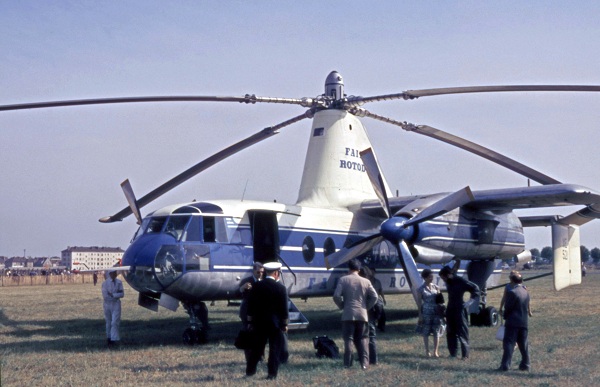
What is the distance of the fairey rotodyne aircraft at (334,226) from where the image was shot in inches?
544

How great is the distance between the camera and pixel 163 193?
59.4ft

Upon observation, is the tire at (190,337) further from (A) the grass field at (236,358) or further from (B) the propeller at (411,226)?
(B) the propeller at (411,226)

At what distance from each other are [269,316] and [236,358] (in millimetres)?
2826

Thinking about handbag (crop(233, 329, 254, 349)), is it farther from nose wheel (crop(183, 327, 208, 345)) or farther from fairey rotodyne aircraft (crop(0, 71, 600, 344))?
nose wheel (crop(183, 327, 208, 345))

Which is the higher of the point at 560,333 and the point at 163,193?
the point at 163,193

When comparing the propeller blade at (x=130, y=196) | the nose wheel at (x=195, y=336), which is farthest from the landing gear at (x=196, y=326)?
the propeller blade at (x=130, y=196)

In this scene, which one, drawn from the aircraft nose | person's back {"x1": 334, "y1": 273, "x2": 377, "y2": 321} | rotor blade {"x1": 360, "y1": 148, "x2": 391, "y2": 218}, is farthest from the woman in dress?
the aircraft nose

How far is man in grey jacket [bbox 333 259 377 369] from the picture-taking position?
10453 millimetres

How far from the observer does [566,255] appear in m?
17.6

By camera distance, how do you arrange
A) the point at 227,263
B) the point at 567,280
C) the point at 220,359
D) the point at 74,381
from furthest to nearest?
1. the point at 567,280
2. the point at 227,263
3. the point at 220,359
4. the point at 74,381

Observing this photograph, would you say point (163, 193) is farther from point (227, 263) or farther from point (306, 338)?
point (306, 338)

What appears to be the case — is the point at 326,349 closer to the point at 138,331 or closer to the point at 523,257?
the point at 138,331

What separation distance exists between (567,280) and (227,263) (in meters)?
9.18

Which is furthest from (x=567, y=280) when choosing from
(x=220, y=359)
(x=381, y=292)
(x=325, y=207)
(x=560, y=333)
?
(x=220, y=359)
